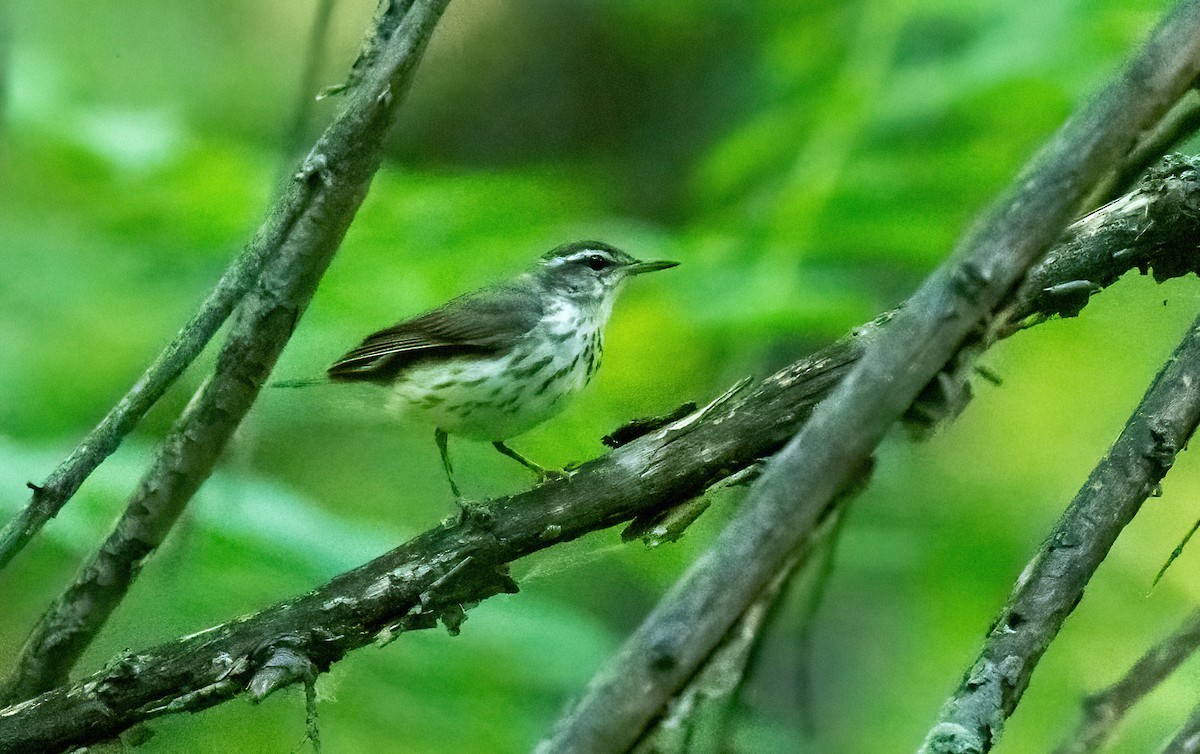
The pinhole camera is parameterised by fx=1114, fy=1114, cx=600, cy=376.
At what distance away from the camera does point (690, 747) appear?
0.83m

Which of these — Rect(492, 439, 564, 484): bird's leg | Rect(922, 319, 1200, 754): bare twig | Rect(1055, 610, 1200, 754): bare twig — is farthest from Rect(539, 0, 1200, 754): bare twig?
Rect(492, 439, 564, 484): bird's leg

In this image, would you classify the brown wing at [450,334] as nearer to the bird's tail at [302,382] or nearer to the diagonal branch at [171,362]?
the bird's tail at [302,382]

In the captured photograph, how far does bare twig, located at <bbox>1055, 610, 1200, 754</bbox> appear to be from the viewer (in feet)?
4.40

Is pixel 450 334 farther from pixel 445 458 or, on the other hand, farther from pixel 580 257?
pixel 580 257

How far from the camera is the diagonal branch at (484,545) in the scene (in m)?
1.50

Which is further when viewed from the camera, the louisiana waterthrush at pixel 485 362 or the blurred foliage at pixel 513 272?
the louisiana waterthrush at pixel 485 362

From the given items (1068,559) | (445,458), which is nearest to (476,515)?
(445,458)

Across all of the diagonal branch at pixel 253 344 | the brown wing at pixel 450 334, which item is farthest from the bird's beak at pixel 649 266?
the diagonal branch at pixel 253 344

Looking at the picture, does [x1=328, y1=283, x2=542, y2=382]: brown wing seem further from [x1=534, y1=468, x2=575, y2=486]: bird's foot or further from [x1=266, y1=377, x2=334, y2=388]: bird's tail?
[x1=534, y1=468, x2=575, y2=486]: bird's foot

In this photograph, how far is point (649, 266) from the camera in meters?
2.38

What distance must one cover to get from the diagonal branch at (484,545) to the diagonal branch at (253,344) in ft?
0.53

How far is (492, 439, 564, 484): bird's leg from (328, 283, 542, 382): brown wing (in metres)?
0.20

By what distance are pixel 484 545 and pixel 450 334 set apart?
2.53ft

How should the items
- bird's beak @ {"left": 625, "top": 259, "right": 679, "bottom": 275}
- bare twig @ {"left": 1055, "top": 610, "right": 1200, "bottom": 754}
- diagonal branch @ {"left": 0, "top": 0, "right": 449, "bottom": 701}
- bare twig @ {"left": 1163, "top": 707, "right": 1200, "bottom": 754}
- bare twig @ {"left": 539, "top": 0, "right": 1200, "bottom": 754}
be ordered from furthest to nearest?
1. bird's beak @ {"left": 625, "top": 259, "right": 679, "bottom": 275}
2. diagonal branch @ {"left": 0, "top": 0, "right": 449, "bottom": 701}
3. bare twig @ {"left": 1055, "top": 610, "right": 1200, "bottom": 754}
4. bare twig @ {"left": 1163, "top": 707, "right": 1200, "bottom": 754}
5. bare twig @ {"left": 539, "top": 0, "right": 1200, "bottom": 754}
